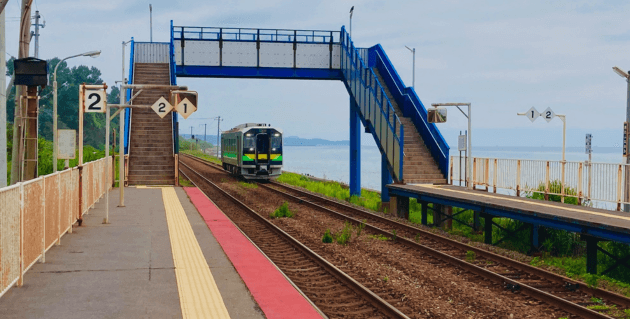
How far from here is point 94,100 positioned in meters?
16.2

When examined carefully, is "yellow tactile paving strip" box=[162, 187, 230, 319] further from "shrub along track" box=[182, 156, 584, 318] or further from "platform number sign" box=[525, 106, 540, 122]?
"platform number sign" box=[525, 106, 540, 122]

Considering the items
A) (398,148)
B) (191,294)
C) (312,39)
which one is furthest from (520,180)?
(312,39)

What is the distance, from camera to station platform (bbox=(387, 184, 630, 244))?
1128 centimetres

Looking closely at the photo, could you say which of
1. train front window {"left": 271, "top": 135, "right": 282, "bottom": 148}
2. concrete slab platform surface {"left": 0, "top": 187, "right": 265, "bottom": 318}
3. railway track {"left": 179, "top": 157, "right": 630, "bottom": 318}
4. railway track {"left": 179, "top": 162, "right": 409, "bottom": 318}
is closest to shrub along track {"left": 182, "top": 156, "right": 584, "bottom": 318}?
railway track {"left": 179, "top": 157, "right": 630, "bottom": 318}

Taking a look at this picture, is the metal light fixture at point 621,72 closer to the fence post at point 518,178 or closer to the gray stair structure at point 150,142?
the fence post at point 518,178

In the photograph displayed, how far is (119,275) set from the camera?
947 centimetres

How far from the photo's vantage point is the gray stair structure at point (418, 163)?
72.5 feet

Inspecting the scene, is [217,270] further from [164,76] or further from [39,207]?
[164,76]

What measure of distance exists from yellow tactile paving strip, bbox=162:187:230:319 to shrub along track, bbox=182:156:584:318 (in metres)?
2.62

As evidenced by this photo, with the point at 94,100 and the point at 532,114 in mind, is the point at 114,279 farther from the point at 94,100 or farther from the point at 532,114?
the point at 532,114

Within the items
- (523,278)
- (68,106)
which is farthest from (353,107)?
(68,106)

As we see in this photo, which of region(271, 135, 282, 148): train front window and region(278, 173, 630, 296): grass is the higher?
region(271, 135, 282, 148): train front window

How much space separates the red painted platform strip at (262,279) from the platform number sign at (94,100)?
435 cm

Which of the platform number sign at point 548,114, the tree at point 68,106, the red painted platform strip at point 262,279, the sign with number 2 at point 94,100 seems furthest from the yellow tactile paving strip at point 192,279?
the tree at point 68,106
